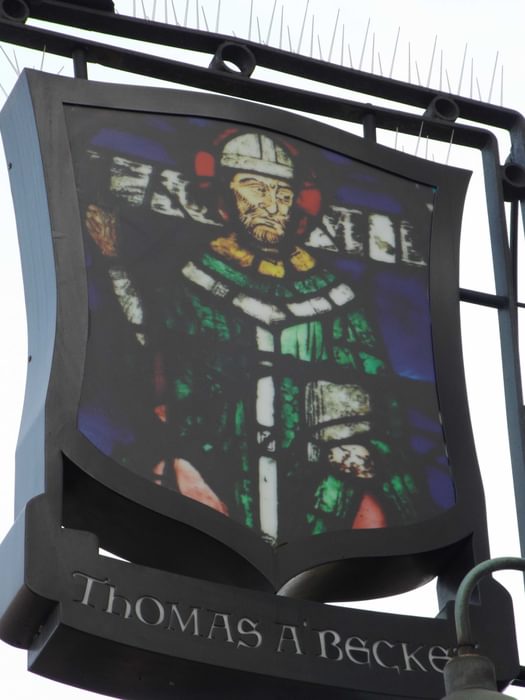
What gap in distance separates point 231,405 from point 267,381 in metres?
0.23

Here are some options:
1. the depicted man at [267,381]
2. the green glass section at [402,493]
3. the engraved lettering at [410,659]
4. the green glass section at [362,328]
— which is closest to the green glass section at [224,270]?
the depicted man at [267,381]

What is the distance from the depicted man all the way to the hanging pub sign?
10mm

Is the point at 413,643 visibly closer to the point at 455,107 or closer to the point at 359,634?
the point at 359,634

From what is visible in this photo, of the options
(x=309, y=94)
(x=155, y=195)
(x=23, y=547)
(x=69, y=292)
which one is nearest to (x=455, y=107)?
(x=309, y=94)

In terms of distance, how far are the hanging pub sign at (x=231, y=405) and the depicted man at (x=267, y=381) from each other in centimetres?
1

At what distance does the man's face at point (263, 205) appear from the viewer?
9008mm

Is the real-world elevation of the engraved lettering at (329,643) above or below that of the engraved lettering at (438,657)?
below

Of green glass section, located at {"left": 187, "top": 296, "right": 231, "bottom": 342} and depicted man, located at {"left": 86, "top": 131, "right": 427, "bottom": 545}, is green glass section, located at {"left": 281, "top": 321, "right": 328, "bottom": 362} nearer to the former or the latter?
depicted man, located at {"left": 86, "top": 131, "right": 427, "bottom": 545}

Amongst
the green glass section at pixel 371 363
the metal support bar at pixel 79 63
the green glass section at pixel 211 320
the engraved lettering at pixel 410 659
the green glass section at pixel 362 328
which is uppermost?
the metal support bar at pixel 79 63

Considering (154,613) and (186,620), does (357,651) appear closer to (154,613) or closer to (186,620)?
(186,620)

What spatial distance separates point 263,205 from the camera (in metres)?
9.10

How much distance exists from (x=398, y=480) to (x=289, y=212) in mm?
1402

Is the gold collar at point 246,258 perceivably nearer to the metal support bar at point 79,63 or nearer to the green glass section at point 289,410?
the green glass section at point 289,410

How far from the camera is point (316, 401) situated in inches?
340
